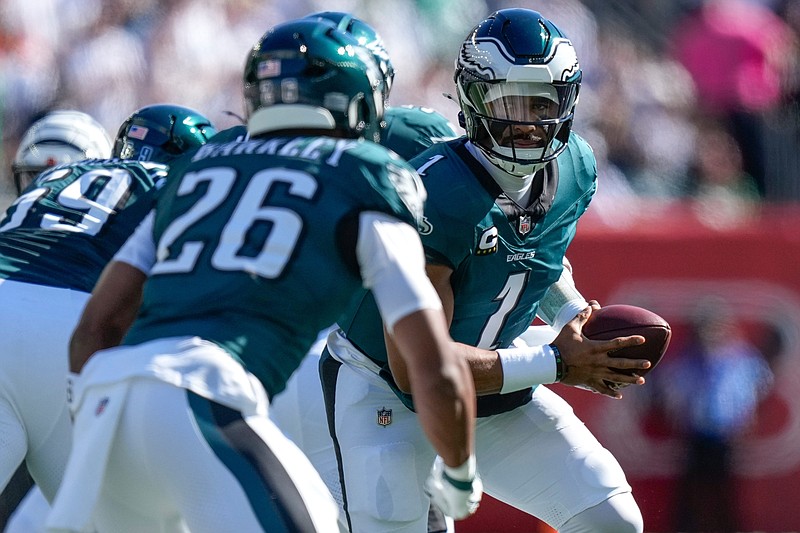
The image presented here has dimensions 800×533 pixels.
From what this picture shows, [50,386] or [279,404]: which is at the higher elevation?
[50,386]

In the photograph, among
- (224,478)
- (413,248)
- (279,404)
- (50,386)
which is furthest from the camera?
(279,404)

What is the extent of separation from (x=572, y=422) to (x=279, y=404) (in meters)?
1.23

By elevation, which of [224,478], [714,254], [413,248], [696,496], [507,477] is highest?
[413,248]

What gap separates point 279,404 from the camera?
4.61 metres

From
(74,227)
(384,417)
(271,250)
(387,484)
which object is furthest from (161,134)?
(271,250)

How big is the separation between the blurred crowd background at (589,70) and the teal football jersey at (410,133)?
2.83m

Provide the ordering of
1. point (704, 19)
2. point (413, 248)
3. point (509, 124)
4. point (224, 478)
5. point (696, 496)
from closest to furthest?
1. point (224, 478)
2. point (413, 248)
3. point (509, 124)
4. point (696, 496)
5. point (704, 19)

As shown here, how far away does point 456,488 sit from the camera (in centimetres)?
270

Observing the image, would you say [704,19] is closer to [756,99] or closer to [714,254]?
[756,99]

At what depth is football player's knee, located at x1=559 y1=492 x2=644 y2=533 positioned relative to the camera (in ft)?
11.9

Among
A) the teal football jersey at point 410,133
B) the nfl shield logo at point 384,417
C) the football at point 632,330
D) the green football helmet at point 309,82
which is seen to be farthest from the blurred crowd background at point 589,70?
the green football helmet at point 309,82

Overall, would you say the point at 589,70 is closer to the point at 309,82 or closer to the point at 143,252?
the point at 309,82

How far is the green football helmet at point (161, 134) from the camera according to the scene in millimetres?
4805

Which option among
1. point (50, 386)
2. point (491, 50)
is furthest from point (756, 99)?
point (50, 386)
